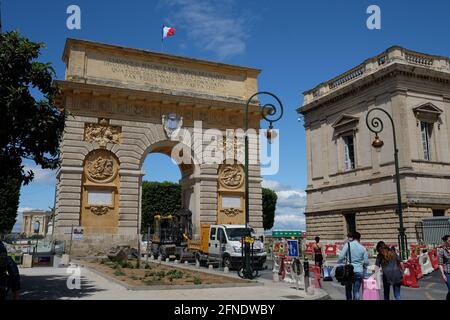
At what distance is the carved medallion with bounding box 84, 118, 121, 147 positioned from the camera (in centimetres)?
2622

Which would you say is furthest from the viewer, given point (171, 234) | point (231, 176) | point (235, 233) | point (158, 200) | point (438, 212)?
point (158, 200)

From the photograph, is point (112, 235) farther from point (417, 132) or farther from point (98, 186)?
point (417, 132)

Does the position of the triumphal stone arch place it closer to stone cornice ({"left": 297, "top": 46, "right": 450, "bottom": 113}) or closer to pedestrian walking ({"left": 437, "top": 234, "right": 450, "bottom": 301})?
stone cornice ({"left": 297, "top": 46, "right": 450, "bottom": 113})

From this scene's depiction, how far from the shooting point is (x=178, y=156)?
29.6 m

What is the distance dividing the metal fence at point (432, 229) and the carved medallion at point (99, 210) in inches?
805

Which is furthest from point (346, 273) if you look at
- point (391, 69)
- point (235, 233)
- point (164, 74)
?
point (391, 69)

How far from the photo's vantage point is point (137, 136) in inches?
1076

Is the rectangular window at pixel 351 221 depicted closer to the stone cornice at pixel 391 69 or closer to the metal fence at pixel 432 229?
the metal fence at pixel 432 229

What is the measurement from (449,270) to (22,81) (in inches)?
457

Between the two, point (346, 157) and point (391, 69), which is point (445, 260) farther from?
point (346, 157)

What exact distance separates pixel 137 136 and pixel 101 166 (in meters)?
2.98

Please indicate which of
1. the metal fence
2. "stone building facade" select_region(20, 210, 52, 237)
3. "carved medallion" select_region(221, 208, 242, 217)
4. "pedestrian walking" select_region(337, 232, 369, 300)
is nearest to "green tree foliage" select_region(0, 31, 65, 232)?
"pedestrian walking" select_region(337, 232, 369, 300)

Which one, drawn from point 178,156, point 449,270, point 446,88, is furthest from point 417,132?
point 449,270

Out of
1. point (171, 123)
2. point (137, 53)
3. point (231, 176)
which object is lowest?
point (231, 176)
